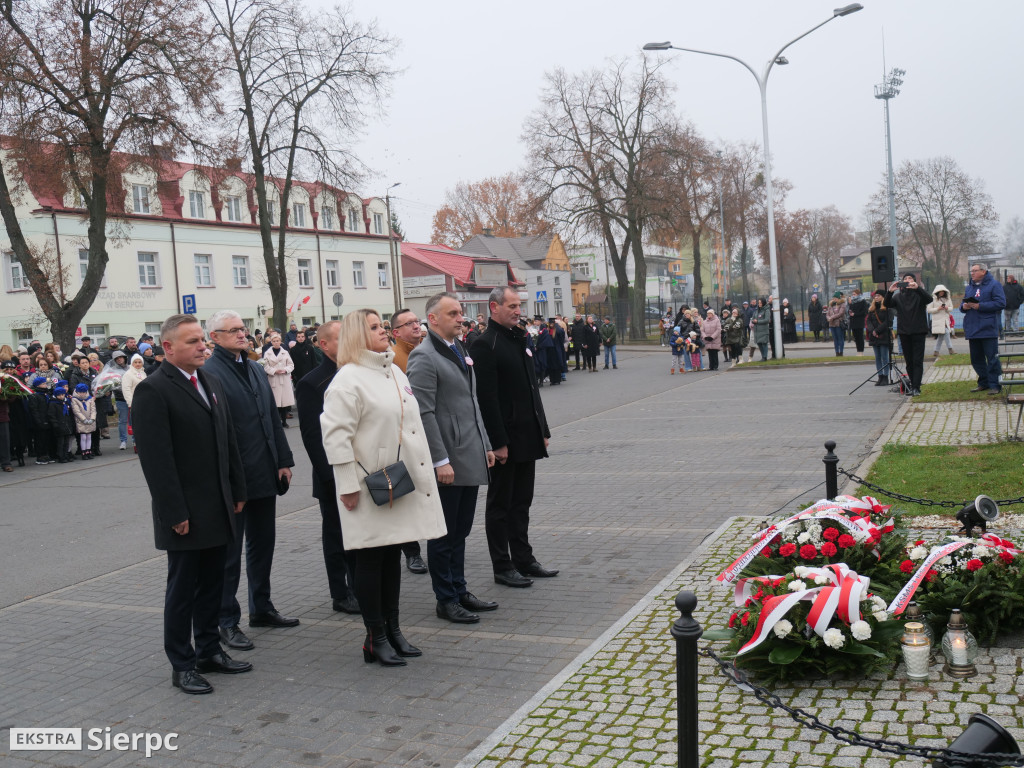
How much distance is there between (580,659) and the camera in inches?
198

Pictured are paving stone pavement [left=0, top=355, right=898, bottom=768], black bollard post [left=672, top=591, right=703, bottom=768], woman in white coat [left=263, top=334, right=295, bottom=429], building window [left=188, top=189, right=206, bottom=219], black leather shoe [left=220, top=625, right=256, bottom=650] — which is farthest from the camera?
building window [left=188, top=189, right=206, bottom=219]

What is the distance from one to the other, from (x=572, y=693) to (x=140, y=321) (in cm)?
4117

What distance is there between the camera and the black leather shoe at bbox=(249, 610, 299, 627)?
239 inches

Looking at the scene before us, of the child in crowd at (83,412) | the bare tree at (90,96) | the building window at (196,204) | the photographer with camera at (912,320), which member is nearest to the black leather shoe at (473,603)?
the photographer with camera at (912,320)

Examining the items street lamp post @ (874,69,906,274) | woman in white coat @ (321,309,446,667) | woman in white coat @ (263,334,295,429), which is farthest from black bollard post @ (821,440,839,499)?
street lamp post @ (874,69,906,274)

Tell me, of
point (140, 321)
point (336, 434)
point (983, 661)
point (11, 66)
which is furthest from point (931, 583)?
point (140, 321)

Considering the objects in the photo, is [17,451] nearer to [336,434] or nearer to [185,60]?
[185,60]

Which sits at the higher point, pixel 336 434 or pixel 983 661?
pixel 336 434

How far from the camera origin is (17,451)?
54.3ft

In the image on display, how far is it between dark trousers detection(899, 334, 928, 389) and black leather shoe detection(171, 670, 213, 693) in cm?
1392

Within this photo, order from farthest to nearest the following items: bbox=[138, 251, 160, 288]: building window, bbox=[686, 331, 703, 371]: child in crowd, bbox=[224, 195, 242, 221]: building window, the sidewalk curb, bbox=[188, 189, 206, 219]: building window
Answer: bbox=[224, 195, 242, 221]: building window
bbox=[188, 189, 206, 219]: building window
bbox=[138, 251, 160, 288]: building window
bbox=[686, 331, 703, 371]: child in crowd
the sidewalk curb

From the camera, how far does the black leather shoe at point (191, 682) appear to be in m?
4.96

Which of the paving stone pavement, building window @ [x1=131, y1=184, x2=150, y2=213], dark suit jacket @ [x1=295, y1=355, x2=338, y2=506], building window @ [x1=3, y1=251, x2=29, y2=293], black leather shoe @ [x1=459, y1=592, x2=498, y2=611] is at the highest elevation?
building window @ [x1=131, y1=184, x2=150, y2=213]

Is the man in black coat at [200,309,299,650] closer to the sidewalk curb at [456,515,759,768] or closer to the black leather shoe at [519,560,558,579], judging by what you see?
the black leather shoe at [519,560,558,579]
